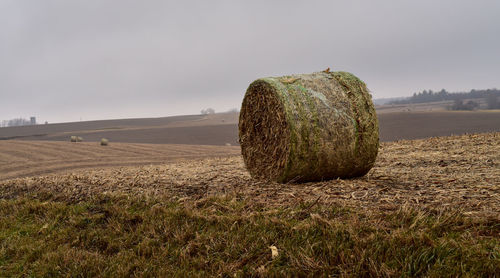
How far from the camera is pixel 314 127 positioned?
21.7ft

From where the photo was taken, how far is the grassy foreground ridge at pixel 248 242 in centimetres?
349

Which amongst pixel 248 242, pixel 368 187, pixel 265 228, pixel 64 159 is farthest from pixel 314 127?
pixel 64 159

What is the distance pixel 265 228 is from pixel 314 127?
2.67m

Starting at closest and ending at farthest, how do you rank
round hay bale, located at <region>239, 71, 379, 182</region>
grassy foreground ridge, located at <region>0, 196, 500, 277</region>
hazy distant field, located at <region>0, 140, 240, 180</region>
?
grassy foreground ridge, located at <region>0, 196, 500, 277</region>
round hay bale, located at <region>239, 71, 379, 182</region>
hazy distant field, located at <region>0, 140, 240, 180</region>

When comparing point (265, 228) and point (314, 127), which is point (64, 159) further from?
point (265, 228)

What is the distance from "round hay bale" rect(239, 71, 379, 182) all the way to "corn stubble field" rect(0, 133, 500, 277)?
1.16ft

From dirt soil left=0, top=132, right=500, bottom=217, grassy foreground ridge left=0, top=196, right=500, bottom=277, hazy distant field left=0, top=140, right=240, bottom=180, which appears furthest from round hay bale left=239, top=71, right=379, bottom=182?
hazy distant field left=0, top=140, right=240, bottom=180

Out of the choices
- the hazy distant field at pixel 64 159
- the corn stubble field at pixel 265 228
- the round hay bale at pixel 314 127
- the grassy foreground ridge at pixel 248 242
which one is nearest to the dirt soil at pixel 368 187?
the corn stubble field at pixel 265 228

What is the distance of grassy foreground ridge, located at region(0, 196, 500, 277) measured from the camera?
349cm

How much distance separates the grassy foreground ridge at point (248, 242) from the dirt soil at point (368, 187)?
42 centimetres

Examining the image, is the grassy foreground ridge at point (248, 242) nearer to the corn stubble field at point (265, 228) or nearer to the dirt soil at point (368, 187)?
the corn stubble field at point (265, 228)

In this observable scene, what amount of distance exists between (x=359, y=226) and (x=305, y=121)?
2807mm

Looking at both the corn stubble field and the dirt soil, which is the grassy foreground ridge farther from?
the dirt soil

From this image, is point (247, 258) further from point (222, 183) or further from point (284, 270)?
point (222, 183)
